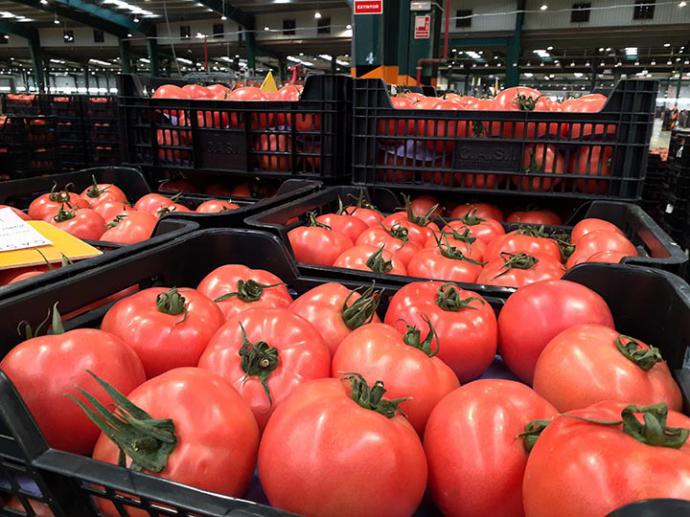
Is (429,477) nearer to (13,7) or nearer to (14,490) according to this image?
(14,490)

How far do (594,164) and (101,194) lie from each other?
1995 mm

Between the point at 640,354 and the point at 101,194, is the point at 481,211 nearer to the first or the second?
the point at 640,354

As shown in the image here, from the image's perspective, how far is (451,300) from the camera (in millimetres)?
1075

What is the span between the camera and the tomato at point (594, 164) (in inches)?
76.7

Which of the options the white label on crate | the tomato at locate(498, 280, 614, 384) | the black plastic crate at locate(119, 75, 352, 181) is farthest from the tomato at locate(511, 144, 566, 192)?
the white label on crate

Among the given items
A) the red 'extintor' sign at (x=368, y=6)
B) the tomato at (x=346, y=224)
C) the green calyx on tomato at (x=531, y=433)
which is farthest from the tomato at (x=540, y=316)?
the red 'extintor' sign at (x=368, y=6)

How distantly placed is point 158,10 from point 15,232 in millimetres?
16239

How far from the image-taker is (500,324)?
3.67 ft

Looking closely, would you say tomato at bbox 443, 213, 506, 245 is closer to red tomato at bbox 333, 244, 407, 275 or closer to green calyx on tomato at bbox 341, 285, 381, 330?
red tomato at bbox 333, 244, 407, 275

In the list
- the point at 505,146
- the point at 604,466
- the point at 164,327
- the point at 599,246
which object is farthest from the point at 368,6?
the point at 604,466

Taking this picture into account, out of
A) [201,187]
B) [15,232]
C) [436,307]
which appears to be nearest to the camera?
[436,307]

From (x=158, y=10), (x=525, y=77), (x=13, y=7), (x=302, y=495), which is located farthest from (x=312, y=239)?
(x=525, y=77)

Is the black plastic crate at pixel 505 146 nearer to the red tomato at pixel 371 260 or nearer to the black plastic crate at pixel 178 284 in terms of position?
the red tomato at pixel 371 260

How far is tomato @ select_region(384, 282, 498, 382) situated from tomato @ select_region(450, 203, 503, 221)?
1068 millimetres
